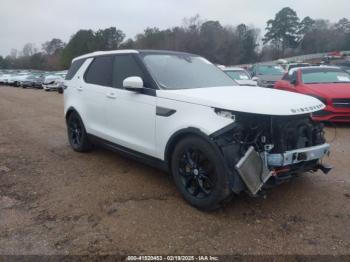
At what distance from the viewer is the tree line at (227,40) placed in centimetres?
6844

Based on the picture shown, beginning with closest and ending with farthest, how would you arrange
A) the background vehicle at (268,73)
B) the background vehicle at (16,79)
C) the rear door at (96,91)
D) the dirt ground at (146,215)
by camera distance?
1. the dirt ground at (146,215)
2. the rear door at (96,91)
3. the background vehicle at (268,73)
4. the background vehicle at (16,79)

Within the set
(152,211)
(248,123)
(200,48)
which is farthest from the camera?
(200,48)

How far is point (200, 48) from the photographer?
67.1 meters

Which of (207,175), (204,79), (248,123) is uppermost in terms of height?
(204,79)

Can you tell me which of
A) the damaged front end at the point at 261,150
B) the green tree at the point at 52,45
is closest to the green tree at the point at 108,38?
the green tree at the point at 52,45

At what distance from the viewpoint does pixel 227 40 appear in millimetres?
70062

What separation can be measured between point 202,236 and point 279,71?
48.9 feet

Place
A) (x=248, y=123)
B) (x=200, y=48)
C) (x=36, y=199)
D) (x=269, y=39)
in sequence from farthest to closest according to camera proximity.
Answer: (x=269, y=39), (x=200, y=48), (x=36, y=199), (x=248, y=123)

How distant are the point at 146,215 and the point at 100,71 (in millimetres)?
2692

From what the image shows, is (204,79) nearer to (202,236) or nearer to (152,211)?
(152,211)

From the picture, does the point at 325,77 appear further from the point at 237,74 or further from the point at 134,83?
the point at 134,83

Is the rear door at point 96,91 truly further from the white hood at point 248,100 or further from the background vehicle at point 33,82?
the background vehicle at point 33,82

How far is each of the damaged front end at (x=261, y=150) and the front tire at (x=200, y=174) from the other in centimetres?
12

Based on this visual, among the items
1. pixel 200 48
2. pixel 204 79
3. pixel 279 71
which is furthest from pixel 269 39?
pixel 204 79
